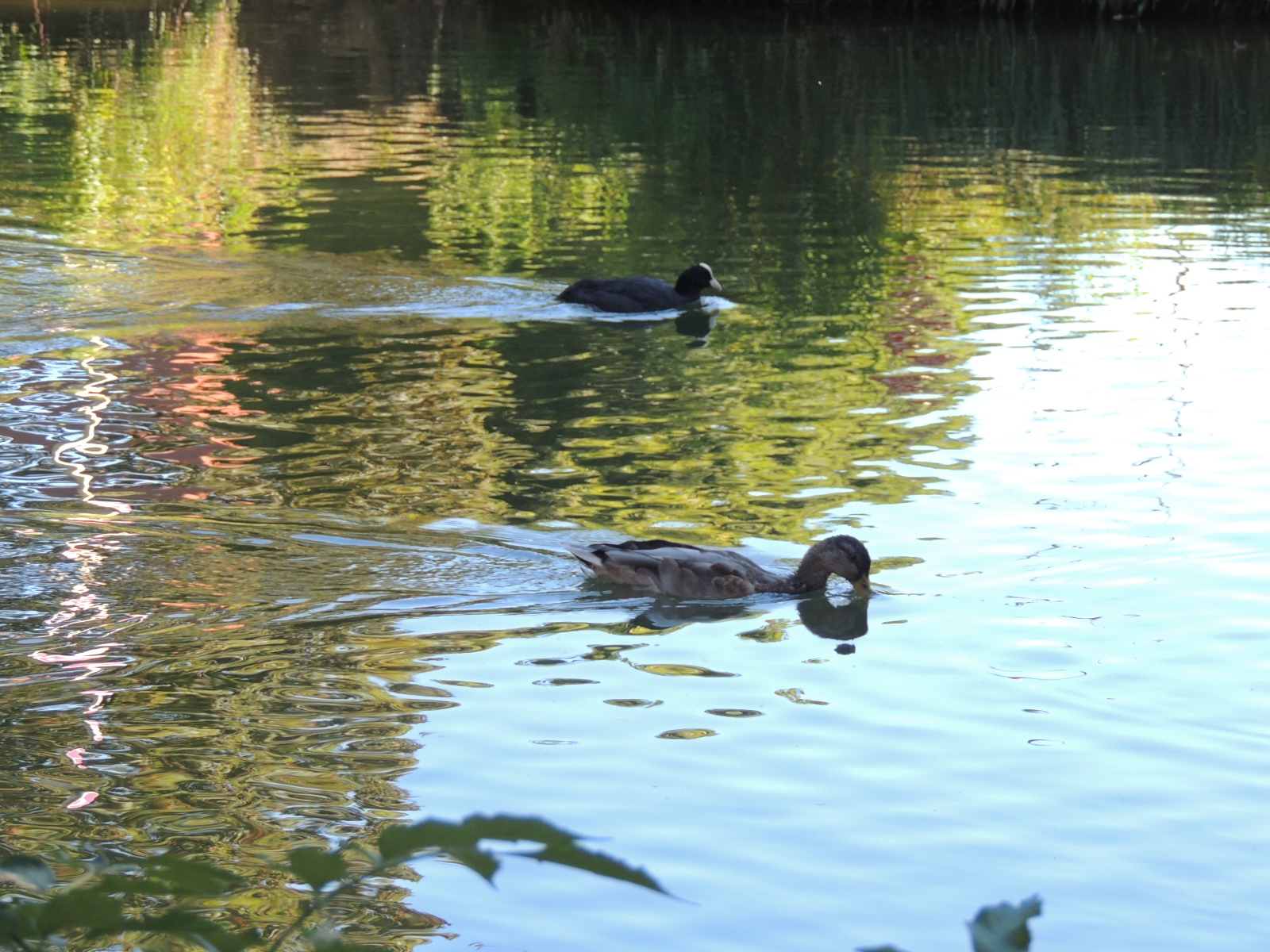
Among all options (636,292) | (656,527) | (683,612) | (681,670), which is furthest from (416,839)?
(636,292)

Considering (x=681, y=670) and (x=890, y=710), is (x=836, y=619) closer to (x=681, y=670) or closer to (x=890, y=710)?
(x=681, y=670)

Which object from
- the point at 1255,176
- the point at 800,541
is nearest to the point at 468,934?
the point at 800,541

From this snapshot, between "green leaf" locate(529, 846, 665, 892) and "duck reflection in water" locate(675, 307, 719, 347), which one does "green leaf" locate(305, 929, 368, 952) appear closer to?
"green leaf" locate(529, 846, 665, 892)

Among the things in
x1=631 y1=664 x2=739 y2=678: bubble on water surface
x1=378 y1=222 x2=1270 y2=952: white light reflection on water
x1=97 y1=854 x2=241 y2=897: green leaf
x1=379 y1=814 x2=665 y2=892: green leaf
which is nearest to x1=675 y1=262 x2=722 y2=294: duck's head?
x1=378 y1=222 x2=1270 y2=952: white light reflection on water

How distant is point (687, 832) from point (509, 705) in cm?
143

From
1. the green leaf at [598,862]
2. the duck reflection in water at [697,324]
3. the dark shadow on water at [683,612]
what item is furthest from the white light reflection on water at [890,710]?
the duck reflection in water at [697,324]

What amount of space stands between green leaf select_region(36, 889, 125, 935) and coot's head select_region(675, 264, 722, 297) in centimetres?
1495

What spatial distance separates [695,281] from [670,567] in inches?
325

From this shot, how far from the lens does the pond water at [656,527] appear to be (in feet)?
20.5

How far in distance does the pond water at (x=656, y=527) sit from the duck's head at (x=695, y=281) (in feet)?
0.79

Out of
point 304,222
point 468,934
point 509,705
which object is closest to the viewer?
point 468,934

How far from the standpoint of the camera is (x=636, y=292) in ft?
53.9

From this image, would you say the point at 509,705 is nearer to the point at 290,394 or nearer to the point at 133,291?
the point at 290,394

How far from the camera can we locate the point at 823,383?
13742 mm
